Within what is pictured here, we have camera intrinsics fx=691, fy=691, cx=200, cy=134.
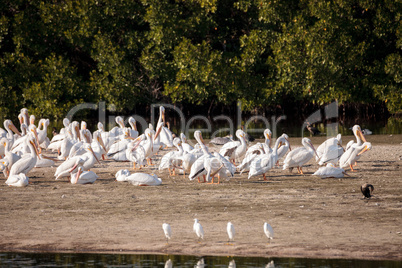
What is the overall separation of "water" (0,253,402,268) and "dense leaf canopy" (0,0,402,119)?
17085 mm

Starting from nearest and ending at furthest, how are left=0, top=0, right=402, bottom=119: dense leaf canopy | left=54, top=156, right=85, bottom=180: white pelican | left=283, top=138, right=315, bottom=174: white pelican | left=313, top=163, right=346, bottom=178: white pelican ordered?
left=313, top=163, right=346, bottom=178: white pelican, left=54, top=156, right=85, bottom=180: white pelican, left=283, top=138, right=315, bottom=174: white pelican, left=0, top=0, right=402, bottom=119: dense leaf canopy

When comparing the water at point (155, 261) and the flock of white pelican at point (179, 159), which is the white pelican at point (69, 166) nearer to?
the flock of white pelican at point (179, 159)

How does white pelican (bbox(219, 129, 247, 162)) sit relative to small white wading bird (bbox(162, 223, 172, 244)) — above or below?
above

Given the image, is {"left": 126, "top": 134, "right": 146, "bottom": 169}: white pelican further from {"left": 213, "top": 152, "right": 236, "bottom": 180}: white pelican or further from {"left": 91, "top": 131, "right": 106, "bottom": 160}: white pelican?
{"left": 213, "top": 152, "right": 236, "bottom": 180}: white pelican

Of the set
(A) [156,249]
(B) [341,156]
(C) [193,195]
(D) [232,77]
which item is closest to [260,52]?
(D) [232,77]

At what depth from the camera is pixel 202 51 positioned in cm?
2425

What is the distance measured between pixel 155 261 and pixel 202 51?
708 inches

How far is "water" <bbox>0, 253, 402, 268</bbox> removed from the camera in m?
6.52

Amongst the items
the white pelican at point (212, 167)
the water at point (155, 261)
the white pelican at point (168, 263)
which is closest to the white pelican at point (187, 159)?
the white pelican at point (212, 167)

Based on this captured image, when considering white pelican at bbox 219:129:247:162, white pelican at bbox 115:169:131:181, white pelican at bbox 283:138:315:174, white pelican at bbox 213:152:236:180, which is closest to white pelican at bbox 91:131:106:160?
white pelican at bbox 115:169:131:181

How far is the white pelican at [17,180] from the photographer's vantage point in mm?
10820

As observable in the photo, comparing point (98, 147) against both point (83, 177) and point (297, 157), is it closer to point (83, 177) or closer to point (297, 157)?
point (83, 177)

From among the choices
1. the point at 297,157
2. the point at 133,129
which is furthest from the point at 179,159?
the point at 133,129

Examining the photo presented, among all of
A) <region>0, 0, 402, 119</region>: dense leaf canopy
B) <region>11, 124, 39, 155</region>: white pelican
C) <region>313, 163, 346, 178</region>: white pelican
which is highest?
<region>0, 0, 402, 119</region>: dense leaf canopy
